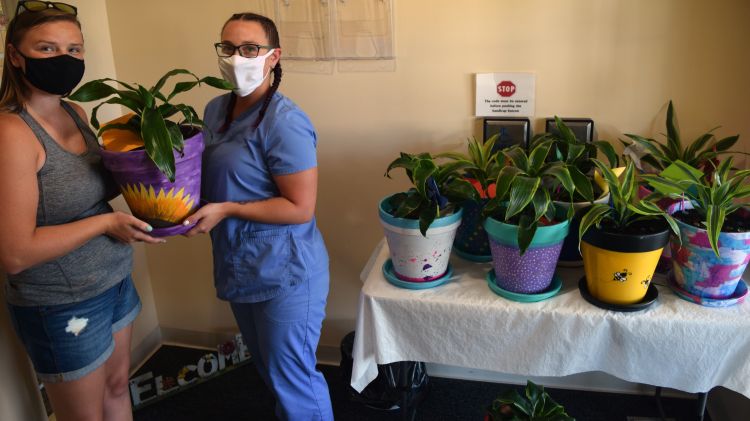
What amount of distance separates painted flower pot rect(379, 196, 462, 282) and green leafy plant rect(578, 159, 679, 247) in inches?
12.3

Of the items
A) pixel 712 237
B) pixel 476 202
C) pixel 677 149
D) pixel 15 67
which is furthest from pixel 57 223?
pixel 677 149

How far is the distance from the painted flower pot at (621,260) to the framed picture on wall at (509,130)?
575 millimetres

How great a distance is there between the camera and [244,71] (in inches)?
55.3

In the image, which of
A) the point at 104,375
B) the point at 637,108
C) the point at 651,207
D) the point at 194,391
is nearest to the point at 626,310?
the point at 651,207

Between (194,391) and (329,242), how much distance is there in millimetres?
819

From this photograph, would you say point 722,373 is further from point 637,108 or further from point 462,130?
point 462,130

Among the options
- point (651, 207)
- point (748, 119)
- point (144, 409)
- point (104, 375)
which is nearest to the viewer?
point (651, 207)

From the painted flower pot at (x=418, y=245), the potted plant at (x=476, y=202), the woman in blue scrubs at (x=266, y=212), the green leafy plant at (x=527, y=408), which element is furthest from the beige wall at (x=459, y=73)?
the green leafy plant at (x=527, y=408)

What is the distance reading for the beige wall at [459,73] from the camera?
64.2 inches

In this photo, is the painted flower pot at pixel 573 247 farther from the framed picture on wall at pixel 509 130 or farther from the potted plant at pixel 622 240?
the framed picture on wall at pixel 509 130

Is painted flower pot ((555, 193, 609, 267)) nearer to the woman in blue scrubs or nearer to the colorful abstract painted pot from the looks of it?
the colorful abstract painted pot

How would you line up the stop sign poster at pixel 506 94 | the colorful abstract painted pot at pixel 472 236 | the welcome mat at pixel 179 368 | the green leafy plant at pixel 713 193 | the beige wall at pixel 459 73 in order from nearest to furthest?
1. the green leafy plant at pixel 713 193
2. the colorful abstract painted pot at pixel 472 236
3. the beige wall at pixel 459 73
4. the stop sign poster at pixel 506 94
5. the welcome mat at pixel 179 368

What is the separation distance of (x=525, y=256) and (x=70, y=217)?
42.2 inches

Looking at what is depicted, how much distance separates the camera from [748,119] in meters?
1.65
